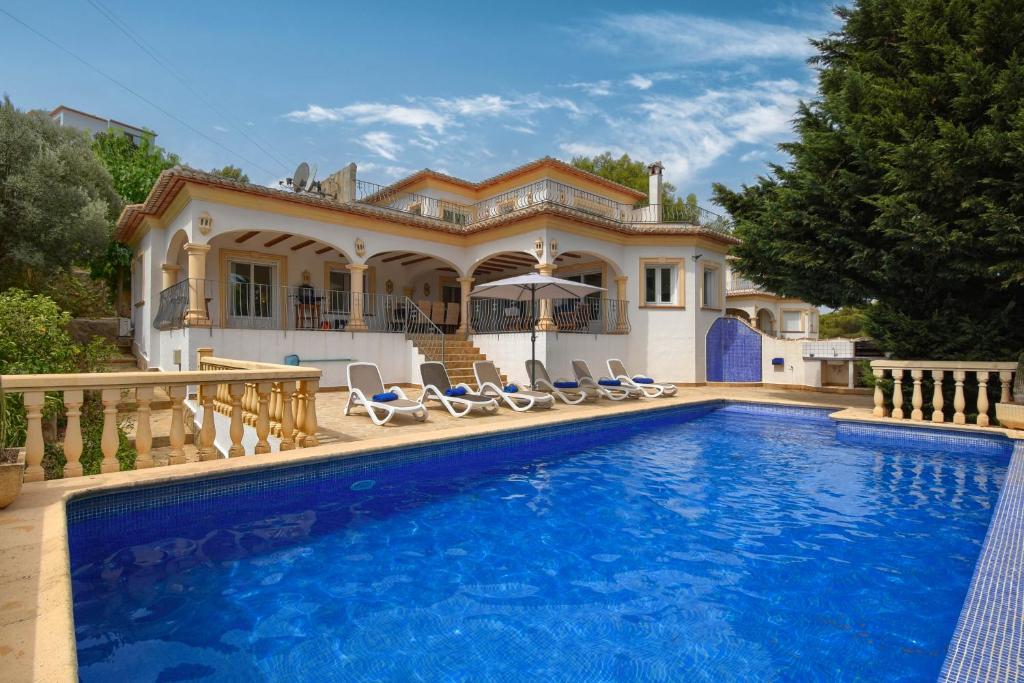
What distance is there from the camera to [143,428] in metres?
4.86

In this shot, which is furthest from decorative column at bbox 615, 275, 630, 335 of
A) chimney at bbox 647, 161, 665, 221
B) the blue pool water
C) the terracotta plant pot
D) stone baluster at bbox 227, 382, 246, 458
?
the terracotta plant pot

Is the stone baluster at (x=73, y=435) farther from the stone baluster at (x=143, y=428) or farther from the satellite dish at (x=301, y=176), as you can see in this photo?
the satellite dish at (x=301, y=176)

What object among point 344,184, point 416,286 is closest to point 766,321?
point 416,286

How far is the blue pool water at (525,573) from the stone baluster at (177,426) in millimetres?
459

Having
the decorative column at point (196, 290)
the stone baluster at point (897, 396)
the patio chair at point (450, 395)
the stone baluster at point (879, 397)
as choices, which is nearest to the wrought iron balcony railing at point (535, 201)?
the decorative column at point (196, 290)

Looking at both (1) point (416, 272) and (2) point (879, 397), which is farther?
(1) point (416, 272)

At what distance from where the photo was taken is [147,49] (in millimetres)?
18109

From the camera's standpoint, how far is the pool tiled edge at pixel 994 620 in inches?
93.7

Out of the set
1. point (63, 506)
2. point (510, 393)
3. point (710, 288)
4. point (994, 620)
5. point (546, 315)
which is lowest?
point (994, 620)

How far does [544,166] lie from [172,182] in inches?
465

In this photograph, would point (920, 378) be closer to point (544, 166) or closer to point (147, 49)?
point (544, 166)

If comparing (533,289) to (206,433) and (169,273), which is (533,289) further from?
(169,273)

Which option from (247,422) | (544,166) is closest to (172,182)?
(247,422)

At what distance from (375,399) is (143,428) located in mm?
4221
